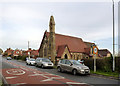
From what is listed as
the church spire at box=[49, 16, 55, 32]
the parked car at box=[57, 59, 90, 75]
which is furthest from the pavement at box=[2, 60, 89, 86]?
the church spire at box=[49, 16, 55, 32]

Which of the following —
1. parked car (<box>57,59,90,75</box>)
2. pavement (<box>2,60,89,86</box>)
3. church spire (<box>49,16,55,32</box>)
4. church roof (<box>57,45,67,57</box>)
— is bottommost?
pavement (<box>2,60,89,86</box>)

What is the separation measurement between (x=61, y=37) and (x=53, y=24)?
34.0 ft

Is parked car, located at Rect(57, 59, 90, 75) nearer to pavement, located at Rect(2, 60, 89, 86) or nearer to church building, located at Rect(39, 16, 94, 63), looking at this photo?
pavement, located at Rect(2, 60, 89, 86)

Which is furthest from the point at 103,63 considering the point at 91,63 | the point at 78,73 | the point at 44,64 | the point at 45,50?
the point at 45,50

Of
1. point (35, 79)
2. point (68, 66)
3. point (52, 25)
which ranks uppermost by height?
point (52, 25)

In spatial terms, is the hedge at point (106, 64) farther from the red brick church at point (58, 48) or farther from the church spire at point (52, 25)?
the church spire at point (52, 25)

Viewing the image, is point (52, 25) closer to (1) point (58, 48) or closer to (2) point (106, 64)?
(1) point (58, 48)

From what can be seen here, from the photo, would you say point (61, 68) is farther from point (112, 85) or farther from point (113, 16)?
point (113, 16)

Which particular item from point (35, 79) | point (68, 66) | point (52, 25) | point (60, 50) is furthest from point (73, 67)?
point (60, 50)

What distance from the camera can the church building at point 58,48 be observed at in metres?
31.2

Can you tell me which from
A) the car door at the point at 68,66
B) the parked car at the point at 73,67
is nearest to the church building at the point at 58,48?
the parked car at the point at 73,67

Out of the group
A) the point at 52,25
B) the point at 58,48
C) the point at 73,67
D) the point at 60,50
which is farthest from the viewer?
the point at 58,48

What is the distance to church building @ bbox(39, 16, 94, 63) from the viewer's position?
31166mm

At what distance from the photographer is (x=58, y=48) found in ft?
116
